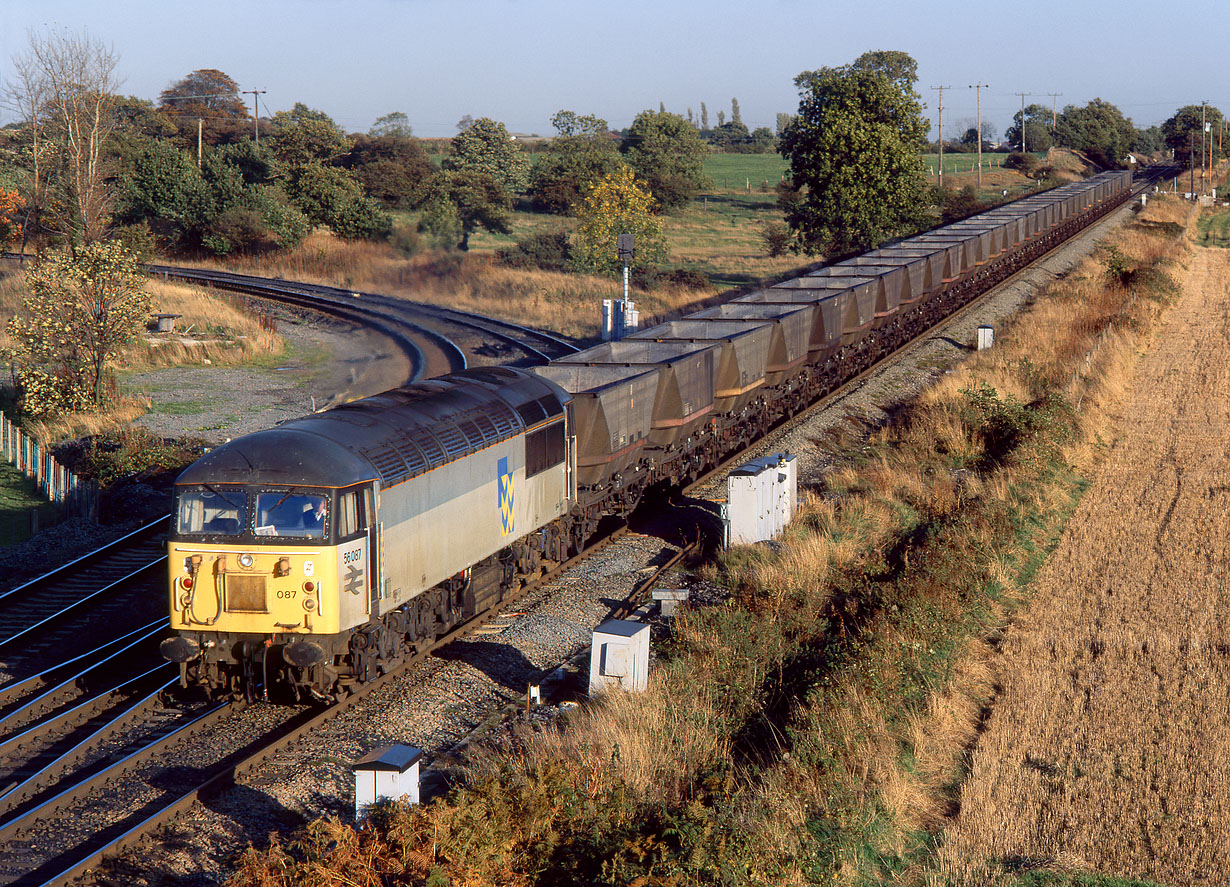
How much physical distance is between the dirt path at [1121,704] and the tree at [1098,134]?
15361cm

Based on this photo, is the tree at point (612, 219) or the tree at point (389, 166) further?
the tree at point (389, 166)

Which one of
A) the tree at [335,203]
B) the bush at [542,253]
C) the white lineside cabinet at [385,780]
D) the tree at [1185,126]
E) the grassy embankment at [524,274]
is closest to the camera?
the white lineside cabinet at [385,780]

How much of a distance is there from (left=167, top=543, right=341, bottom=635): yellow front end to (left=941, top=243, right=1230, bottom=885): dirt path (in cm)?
663

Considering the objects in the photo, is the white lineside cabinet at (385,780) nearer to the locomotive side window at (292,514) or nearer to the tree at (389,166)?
the locomotive side window at (292,514)

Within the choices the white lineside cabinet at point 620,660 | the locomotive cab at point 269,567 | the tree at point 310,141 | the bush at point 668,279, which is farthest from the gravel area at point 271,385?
the tree at point 310,141

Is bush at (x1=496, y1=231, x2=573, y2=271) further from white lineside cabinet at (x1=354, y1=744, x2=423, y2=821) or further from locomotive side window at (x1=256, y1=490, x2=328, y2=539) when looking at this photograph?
white lineside cabinet at (x1=354, y1=744, x2=423, y2=821)

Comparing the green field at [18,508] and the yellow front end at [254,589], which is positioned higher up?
the yellow front end at [254,589]

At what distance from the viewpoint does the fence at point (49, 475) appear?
2178 cm

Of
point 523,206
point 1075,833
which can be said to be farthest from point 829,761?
point 523,206

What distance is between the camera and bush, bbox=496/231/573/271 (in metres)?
60.7

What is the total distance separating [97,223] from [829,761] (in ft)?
110

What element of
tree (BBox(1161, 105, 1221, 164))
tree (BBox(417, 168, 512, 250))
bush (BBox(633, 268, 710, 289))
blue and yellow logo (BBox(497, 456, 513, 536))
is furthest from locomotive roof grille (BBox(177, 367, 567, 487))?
tree (BBox(1161, 105, 1221, 164))

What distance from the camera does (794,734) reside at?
1153 centimetres

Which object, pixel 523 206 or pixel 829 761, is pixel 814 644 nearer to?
pixel 829 761
